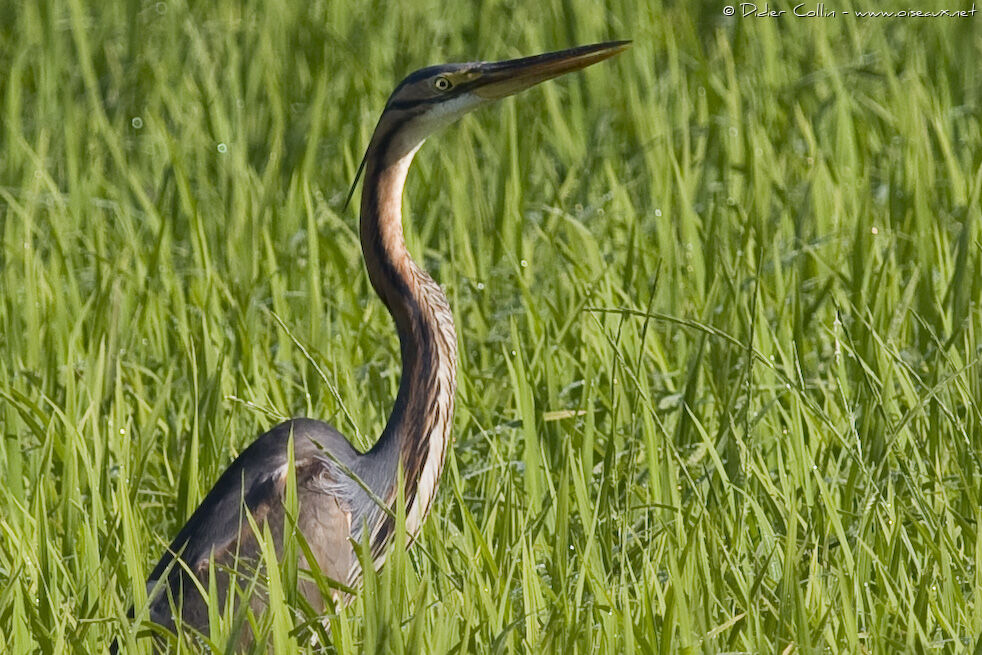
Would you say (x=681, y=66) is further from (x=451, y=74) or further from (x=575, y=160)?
(x=451, y=74)

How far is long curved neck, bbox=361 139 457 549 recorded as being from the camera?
320 centimetres

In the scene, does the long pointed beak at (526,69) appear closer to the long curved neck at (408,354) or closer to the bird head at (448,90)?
the bird head at (448,90)

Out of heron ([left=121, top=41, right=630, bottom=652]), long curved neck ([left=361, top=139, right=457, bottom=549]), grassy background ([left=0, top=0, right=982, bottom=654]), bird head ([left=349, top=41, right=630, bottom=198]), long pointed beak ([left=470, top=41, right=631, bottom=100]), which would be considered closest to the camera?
grassy background ([left=0, top=0, right=982, bottom=654])

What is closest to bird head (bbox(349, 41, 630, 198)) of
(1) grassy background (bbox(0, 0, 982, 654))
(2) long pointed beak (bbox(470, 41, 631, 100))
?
(2) long pointed beak (bbox(470, 41, 631, 100))

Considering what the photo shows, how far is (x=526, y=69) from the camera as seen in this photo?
3.49 m

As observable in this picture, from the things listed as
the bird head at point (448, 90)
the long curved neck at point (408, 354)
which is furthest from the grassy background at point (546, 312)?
the bird head at point (448, 90)

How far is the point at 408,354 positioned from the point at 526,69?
0.68 metres

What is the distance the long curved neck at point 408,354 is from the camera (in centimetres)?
320

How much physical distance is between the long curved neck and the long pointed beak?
27 centimetres

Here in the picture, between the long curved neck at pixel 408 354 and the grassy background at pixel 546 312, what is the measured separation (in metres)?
0.11

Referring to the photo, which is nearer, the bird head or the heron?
the heron

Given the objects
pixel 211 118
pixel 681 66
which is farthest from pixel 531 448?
pixel 681 66

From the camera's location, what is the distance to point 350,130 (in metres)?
5.75

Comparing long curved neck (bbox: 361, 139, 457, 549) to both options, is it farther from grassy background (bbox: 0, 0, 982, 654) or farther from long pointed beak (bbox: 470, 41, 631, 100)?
long pointed beak (bbox: 470, 41, 631, 100)
